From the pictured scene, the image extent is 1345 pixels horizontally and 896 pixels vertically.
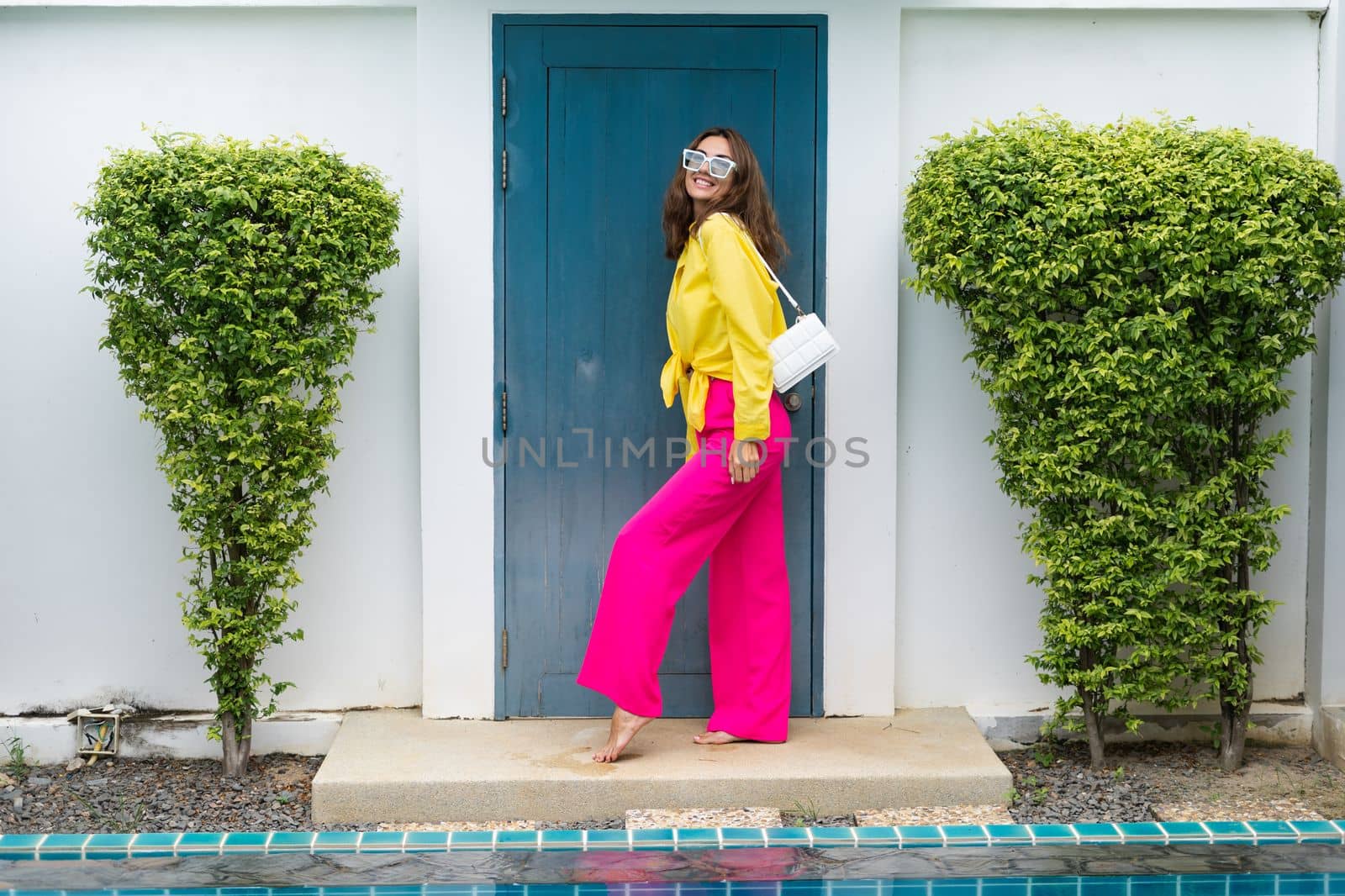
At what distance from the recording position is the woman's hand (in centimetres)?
423

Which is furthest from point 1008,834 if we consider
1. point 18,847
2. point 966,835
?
point 18,847

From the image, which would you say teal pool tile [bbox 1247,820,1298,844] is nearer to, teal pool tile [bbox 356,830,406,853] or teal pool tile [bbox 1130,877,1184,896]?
teal pool tile [bbox 1130,877,1184,896]

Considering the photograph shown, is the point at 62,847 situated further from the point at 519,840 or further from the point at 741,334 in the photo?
the point at 741,334

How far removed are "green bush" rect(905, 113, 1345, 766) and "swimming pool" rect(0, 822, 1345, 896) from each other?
86cm

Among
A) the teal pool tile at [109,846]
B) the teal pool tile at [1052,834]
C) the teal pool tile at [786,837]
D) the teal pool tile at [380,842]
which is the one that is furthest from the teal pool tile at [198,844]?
the teal pool tile at [1052,834]

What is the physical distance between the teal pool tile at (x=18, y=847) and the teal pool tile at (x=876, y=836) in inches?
92.1

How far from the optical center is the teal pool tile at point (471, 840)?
372cm

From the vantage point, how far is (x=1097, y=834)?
372cm

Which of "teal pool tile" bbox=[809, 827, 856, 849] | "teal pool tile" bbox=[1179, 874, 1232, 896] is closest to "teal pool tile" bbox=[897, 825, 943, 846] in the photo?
"teal pool tile" bbox=[809, 827, 856, 849]

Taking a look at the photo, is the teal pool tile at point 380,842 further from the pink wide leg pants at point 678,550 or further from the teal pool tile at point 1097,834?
the teal pool tile at point 1097,834

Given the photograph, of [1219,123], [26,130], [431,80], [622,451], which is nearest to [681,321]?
[622,451]

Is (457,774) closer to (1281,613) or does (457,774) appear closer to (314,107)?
(314,107)

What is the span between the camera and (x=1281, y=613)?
4922mm

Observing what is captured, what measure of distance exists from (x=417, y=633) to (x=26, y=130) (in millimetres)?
2354
